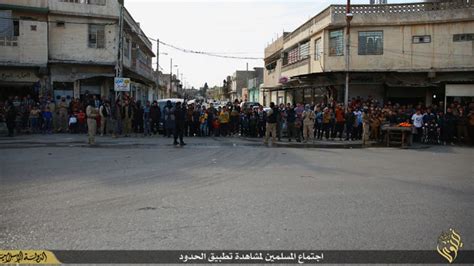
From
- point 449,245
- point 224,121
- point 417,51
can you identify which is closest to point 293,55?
point 417,51

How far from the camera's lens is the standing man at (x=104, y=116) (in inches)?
764

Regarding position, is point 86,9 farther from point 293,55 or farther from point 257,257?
point 257,257

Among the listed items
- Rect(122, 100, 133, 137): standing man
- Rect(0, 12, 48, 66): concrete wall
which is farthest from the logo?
Rect(0, 12, 48, 66): concrete wall

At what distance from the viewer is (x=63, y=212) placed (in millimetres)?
6770

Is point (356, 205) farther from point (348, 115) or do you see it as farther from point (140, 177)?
point (348, 115)

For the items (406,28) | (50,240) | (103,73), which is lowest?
(50,240)

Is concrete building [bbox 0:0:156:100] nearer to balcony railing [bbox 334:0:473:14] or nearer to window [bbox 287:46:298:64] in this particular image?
→ balcony railing [bbox 334:0:473:14]

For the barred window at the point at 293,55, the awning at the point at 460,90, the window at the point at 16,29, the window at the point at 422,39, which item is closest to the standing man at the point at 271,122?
the awning at the point at 460,90

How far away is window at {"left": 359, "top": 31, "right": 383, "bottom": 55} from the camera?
27844 mm

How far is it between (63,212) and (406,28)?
25620mm

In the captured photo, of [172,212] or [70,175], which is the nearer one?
[172,212]

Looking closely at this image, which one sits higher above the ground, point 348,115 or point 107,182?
point 348,115

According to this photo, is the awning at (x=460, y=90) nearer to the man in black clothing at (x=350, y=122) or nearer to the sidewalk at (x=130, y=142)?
the man in black clothing at (x=350, y=122)

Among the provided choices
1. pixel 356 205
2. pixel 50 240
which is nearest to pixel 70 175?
pixel 50 240
